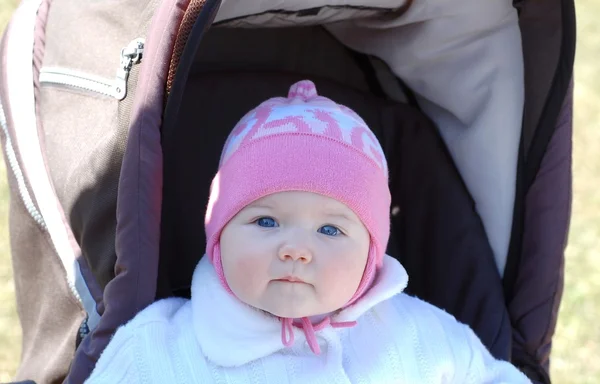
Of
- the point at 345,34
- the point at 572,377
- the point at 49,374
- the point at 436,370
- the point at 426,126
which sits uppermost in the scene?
the point at 345,34

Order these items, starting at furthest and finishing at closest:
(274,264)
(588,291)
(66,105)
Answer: (588,291) < (66,105) < (274,264)

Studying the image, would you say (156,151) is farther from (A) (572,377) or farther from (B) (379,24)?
(A) (572,377)

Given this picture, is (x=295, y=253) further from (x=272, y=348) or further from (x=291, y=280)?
(x=272, y=348)

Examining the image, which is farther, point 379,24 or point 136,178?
point 379,24

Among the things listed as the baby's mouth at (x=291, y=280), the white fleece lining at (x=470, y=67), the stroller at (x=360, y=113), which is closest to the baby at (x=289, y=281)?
the baby's mouth at (x=291, y=280)

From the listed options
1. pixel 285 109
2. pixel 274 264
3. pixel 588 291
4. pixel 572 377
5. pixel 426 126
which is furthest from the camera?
pixel 588 291

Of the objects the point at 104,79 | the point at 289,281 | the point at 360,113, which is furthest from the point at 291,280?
the point at 360,113

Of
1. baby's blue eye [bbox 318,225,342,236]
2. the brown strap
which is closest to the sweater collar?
baby's blue eye [bbox 318,225,342,236]

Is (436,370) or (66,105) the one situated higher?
(66,105)

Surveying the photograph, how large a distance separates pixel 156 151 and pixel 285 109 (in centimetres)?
22

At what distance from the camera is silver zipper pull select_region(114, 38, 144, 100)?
5.21 feet

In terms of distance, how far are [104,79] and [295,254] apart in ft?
1.64

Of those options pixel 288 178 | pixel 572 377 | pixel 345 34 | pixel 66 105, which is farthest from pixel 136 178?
pixel 572 377

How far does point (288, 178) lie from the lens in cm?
146
